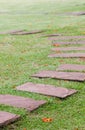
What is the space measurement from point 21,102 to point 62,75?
1.30m

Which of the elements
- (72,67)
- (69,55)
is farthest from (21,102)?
(69,55)

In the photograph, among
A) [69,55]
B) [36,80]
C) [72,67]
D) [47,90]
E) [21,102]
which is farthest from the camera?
[69,55]

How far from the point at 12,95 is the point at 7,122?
3.07 feet

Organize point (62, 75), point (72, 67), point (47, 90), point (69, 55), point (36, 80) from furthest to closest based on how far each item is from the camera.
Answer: point (69, 55), point (72, 67), point (62, 75), point (36, 80), point (47, 90)

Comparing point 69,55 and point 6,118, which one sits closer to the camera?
point 6,118

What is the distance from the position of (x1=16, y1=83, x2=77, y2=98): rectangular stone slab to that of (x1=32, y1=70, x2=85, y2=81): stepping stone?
0.44 metres

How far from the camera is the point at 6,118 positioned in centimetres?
404

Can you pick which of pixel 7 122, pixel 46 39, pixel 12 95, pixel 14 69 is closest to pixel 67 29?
pixel 46 39

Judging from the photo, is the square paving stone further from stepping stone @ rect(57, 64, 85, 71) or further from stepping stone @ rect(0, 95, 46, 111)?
stepping stone @ rect(0, 95, 46, 111)

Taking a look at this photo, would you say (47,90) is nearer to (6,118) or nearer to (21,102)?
(21,102)

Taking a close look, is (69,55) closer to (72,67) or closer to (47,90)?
(72,67)

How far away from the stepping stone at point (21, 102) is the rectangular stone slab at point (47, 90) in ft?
0.98

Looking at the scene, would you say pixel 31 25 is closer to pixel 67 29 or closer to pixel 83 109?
pixel 67 29

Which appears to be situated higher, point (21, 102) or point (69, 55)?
point (21, 102)
